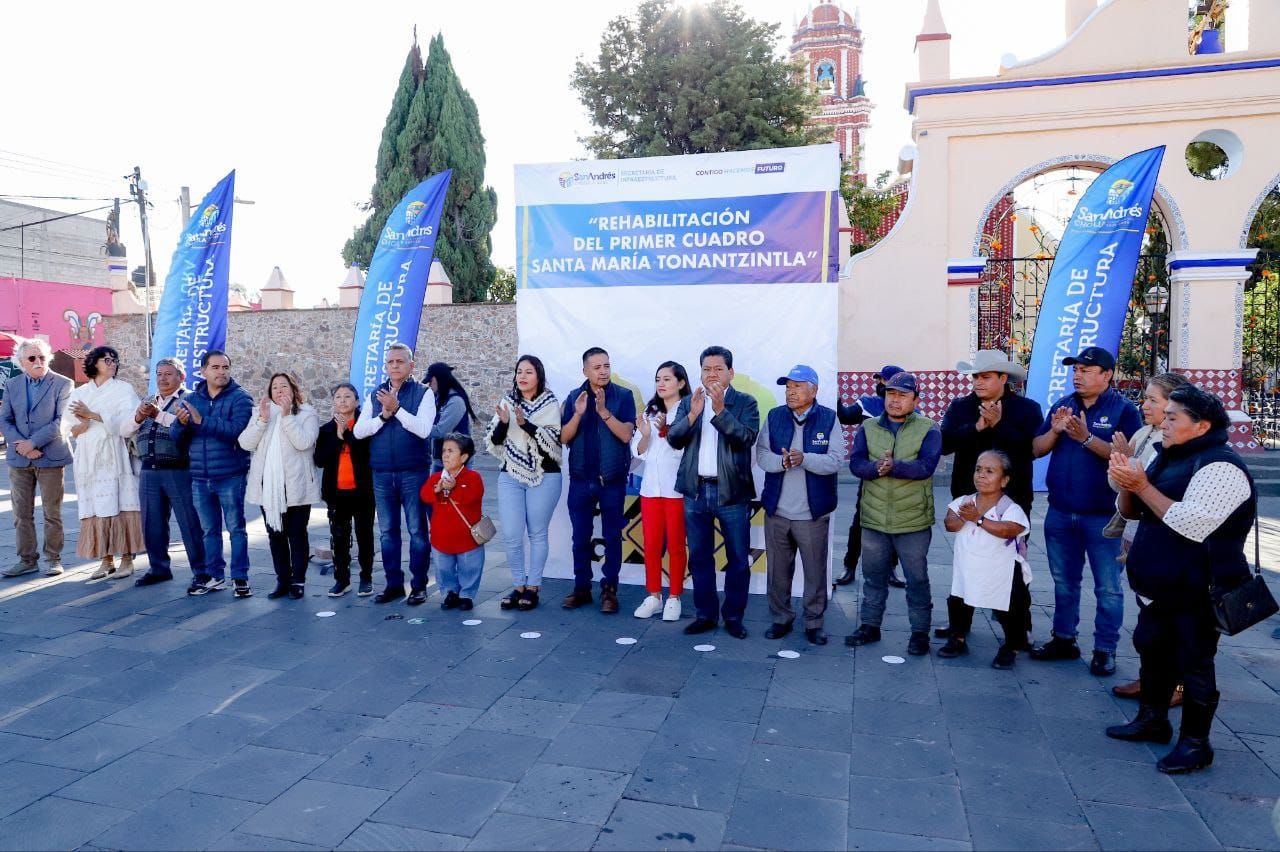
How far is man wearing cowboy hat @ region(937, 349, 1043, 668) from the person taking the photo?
464cm

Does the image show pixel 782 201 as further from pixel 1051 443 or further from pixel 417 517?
pixel 417 517

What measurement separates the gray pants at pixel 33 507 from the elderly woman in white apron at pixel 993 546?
6684 mm

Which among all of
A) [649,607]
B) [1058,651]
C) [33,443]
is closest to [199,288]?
[33,443]

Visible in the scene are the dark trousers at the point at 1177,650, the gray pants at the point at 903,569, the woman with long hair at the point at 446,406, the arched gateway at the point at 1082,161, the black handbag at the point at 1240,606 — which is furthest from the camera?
the arched gateway at the point at 1082,161

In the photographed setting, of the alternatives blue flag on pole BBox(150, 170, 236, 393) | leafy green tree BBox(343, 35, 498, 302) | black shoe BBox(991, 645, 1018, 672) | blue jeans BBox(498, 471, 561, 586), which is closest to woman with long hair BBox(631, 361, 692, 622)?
blue jeans BBox(498, 471, 561, 586)

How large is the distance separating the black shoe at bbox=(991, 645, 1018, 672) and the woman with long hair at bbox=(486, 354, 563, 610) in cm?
285

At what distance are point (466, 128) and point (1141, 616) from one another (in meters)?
24.0

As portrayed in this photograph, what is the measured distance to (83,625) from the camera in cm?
533

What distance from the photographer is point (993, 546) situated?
448 centimetres

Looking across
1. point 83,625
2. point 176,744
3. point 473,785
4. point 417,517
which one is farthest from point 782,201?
point 83,625

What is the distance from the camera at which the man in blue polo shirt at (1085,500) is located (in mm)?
4344

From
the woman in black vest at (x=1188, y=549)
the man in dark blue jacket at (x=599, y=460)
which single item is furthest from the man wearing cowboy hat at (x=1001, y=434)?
the man in dark blue jacket at (x=599, y=460)

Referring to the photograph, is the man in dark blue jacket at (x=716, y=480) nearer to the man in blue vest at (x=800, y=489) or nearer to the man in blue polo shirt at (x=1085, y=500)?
the man in blue vest at (x=800, y=489)

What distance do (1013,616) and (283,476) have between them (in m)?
4.74
